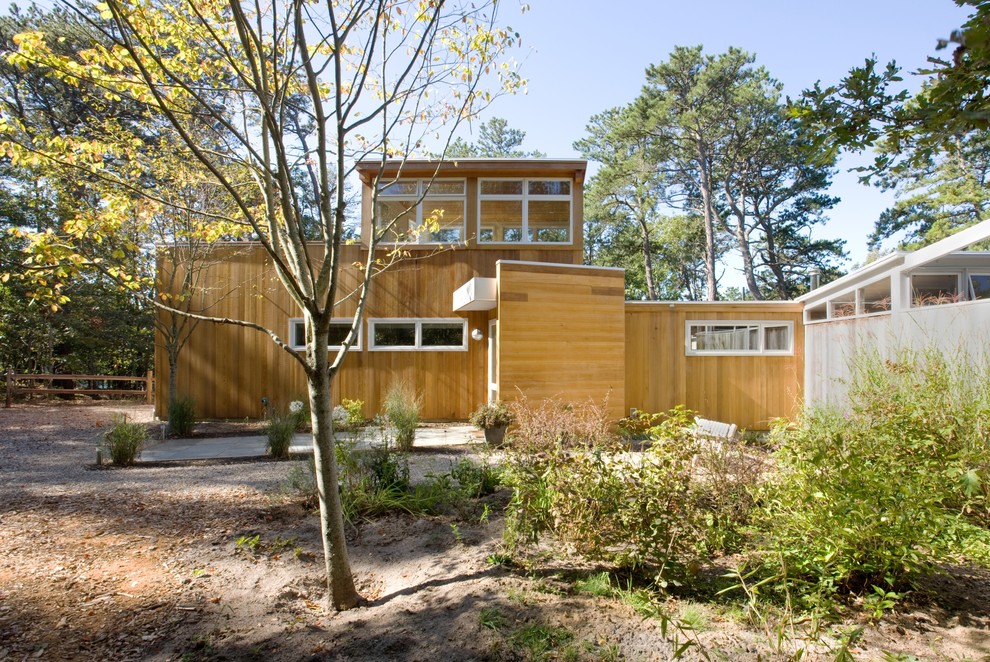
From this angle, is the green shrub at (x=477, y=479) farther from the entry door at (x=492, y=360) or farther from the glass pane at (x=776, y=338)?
the glass pane at (x=776, y=338)

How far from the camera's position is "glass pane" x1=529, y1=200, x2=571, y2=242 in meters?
11.2

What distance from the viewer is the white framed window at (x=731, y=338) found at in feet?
34.9

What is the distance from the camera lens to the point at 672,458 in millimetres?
3162

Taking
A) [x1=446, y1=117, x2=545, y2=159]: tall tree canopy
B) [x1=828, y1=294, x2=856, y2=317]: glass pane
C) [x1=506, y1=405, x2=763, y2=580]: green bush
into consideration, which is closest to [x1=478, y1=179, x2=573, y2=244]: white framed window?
[x1=828, y1=294, x2=856, y2=317]: glass pane

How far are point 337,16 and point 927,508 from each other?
14.2 feet

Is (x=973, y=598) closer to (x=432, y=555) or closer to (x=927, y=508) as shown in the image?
(x=927, y=508)

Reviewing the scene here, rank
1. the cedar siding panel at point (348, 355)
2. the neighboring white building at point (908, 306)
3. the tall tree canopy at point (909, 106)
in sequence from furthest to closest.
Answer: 1. the cedar siding panel at point (348, 355)
2. the neighboring white building at point (908, 306)
3. the tall tree canopy at point (909, 106)

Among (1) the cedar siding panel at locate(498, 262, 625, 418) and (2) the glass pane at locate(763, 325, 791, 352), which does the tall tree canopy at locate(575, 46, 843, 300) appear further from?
(1) the cedar siding panel at locate(498, 262, 625, 418)

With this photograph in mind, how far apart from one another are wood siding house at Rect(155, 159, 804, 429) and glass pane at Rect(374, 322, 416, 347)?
0.02m

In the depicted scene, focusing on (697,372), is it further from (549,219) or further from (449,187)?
(449,187)

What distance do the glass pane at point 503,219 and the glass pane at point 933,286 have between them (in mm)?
6567

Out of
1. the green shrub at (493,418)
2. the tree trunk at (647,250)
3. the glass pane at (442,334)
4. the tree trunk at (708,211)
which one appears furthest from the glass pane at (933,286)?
the tree trunk at (647,250)

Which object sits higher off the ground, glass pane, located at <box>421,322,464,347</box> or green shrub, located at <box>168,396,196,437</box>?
glass pane, located at <box>421,322,464,347</box>

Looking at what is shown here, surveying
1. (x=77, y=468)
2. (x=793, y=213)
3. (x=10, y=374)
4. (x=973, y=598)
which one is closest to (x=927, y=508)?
(x=973, y=598)
